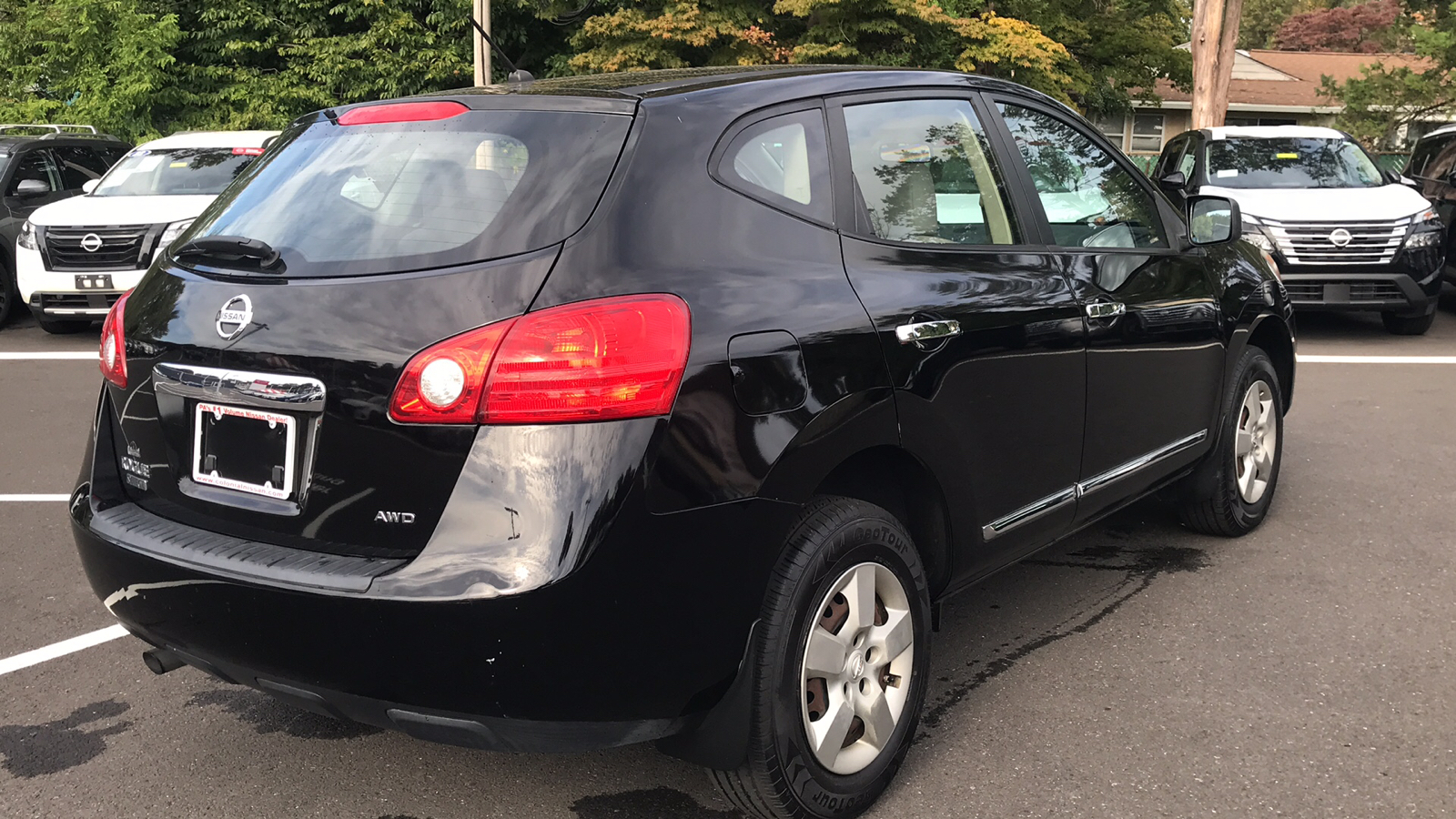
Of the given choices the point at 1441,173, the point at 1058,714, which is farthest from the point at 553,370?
the point at 1441,173

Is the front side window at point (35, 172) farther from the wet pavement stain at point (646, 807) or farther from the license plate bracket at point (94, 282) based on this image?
the wet pavement stain at point (646, 807)

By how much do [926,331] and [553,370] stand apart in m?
1.04

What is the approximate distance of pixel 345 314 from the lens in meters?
2.50

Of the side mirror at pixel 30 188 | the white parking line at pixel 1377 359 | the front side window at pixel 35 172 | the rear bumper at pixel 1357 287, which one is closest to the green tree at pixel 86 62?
the front side window at pixel 35 172

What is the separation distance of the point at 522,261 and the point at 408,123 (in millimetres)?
685

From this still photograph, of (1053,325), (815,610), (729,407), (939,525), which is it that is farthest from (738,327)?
(1053,325)

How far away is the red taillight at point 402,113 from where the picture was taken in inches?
113

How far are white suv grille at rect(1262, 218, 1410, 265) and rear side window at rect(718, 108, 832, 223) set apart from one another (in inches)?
330

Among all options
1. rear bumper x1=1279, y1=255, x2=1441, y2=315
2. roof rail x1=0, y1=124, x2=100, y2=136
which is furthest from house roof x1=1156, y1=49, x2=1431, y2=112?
roof rail x1=0, y1=124, x2=100, y2=136

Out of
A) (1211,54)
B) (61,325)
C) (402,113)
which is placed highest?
(1211,54)

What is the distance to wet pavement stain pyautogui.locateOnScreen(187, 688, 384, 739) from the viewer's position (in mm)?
3393

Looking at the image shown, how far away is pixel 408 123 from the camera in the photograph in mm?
2896

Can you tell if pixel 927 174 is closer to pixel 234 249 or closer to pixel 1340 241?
pixel 234 249

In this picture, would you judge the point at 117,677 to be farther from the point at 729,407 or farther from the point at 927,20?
the point at 927,20
